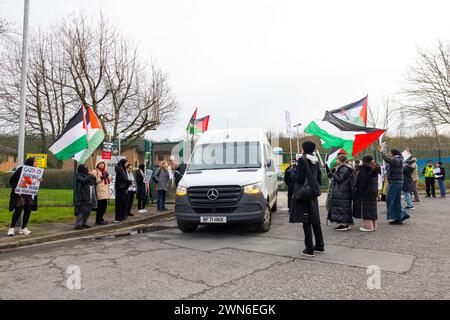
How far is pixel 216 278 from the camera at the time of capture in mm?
4488

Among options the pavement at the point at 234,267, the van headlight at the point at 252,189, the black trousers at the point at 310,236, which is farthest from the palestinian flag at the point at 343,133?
the black trousers at the point at 310,236

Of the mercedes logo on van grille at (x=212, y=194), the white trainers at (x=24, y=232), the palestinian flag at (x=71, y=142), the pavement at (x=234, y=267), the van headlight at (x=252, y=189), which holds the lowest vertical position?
the pavement at (x=234, y=267)

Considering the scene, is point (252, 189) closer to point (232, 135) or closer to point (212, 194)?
point (212, 194)

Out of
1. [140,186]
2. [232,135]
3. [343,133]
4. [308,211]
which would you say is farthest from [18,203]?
[343,133]

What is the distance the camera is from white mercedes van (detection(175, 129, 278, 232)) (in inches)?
275

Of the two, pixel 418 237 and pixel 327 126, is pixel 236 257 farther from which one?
pixel 327 126

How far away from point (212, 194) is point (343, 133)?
5.35 metres

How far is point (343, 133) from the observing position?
33.7ft

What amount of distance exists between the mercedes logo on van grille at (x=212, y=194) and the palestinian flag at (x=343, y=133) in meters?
4.80

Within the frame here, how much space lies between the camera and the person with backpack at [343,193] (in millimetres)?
7941

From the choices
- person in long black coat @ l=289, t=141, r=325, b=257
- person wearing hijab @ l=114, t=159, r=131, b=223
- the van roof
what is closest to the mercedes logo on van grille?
person in long black coat @ l=289, t=141, r=325, b=257

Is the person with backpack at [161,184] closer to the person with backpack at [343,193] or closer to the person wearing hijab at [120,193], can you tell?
the person wearing hijab at [120,193]
